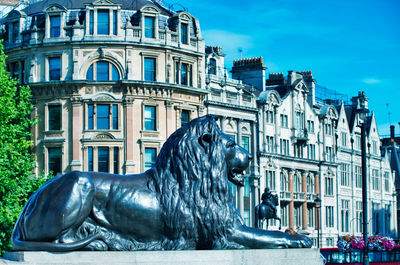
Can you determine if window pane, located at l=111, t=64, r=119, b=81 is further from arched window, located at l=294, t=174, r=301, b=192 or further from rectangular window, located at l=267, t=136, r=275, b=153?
arched window, located at l=294, t=174, r=301, b=192

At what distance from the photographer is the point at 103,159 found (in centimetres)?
4491

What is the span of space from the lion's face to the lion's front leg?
0.75 metres

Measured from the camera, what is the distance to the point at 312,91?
62.6m

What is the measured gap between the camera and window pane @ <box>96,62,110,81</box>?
45500mm

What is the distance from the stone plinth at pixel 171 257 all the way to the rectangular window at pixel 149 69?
123ft

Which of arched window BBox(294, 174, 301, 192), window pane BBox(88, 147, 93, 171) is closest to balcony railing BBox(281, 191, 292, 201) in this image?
arched window BBox(294, 174, 301, 192)

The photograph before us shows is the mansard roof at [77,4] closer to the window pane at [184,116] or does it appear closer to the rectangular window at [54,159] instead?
the window pane at [184,116]

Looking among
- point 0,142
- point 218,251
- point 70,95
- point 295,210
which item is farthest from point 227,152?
point 295,210

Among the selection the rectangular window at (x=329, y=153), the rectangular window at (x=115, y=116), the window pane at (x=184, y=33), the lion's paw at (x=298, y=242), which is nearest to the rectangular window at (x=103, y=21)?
the rectangular window at (x=115, y=116)

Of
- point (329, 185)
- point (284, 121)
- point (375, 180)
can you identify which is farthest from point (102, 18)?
point (375, 180)

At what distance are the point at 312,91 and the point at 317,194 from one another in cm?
857

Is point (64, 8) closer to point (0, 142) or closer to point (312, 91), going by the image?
point (0, 142)

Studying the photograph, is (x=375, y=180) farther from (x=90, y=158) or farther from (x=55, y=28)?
(x=55, y=28)

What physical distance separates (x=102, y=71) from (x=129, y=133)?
4111 mm
